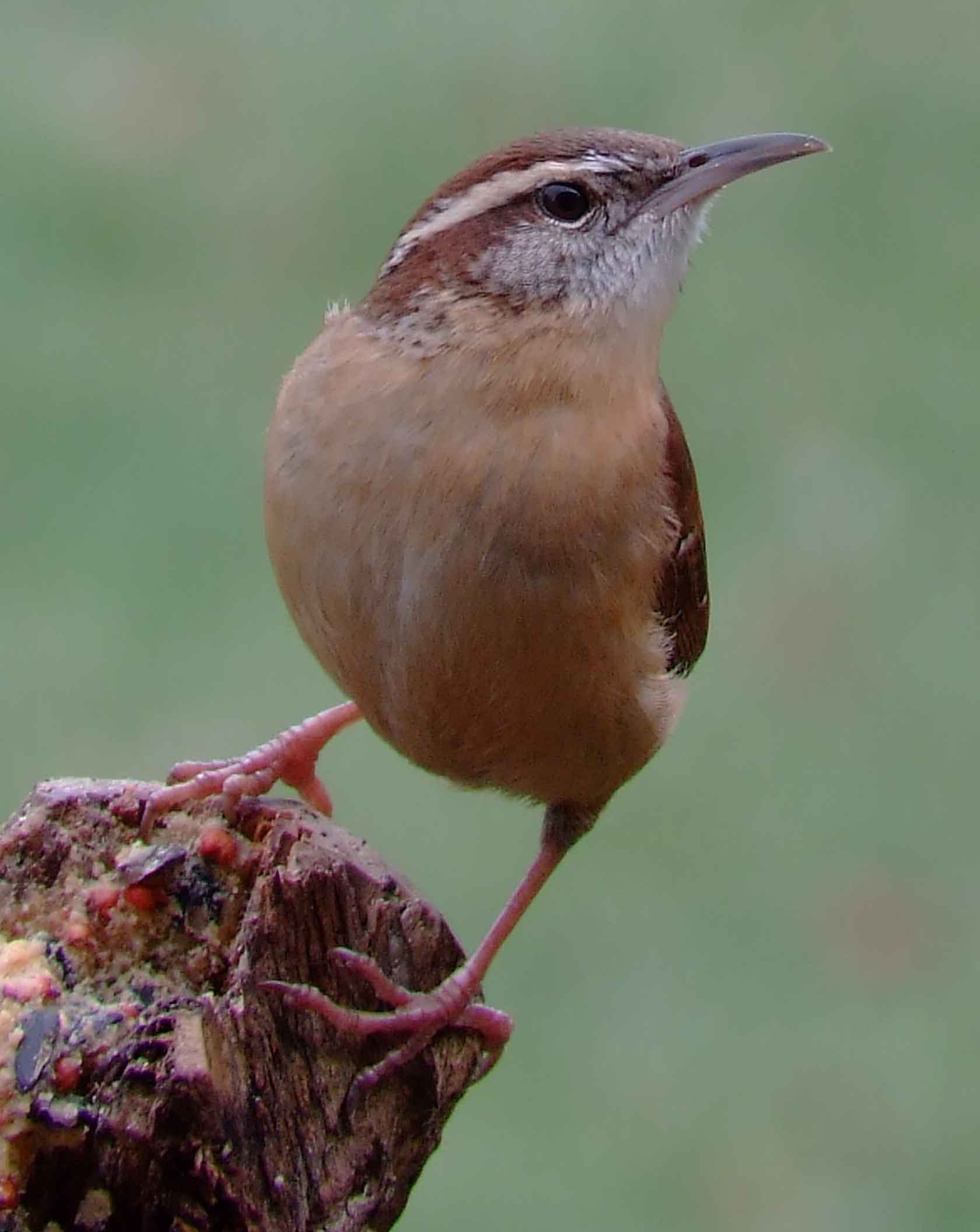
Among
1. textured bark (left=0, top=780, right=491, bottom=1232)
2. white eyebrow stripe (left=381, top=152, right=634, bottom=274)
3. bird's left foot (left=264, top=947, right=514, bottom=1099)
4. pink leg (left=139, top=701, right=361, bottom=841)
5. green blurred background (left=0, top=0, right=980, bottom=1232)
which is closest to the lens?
textured bark (left=0, top=780, right=491, bottom=1232)

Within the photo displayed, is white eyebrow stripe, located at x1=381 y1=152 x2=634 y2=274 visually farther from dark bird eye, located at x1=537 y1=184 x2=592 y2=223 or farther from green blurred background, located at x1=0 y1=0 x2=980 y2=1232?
green blurred background, located at x1=0 y1=0 x2=980 y2=1232

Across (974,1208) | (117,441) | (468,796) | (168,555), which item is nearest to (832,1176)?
(974,1208)

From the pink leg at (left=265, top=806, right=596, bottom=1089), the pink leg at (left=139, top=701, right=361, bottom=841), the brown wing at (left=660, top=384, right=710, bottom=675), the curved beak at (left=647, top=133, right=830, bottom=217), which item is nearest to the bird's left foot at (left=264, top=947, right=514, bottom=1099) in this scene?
the pink leg at (left=265, top=806, right=596, bottom=1089)

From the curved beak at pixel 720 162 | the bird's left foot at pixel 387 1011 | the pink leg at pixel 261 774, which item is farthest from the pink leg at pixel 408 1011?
the curved beak at pixel 720 162

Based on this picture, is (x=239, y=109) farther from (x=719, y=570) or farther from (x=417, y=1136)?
(x=417, y=1136)

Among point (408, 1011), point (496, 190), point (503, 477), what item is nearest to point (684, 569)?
point (503, 477)

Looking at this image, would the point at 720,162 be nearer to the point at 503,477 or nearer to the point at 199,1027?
the point at 503,477

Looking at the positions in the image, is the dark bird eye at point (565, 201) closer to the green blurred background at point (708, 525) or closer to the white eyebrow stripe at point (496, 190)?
the white eyebrow stripe at point (496, 190)
